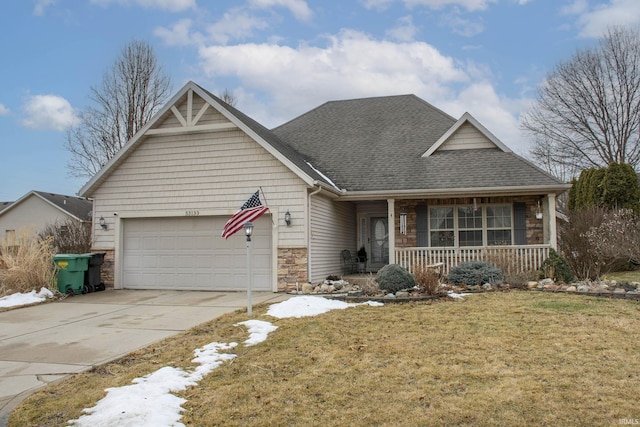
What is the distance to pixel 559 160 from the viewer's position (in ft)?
95.5

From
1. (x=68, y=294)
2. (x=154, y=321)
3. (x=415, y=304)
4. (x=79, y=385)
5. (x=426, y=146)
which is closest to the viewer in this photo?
(x=79, y=385)

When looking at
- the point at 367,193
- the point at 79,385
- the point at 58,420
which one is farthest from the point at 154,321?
the point at 367,193

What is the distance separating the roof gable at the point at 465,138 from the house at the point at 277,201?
34mm

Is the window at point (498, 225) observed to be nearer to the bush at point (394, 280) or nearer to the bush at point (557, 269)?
the bush at point (557, 269)

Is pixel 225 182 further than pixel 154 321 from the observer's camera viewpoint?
Yes

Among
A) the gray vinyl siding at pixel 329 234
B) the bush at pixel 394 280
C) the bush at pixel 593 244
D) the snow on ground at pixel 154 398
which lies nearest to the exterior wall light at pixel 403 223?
the gray vinyl siding at pixel 329 234

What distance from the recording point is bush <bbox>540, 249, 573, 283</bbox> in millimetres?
11414

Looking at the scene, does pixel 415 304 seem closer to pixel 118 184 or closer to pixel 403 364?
pixel 403 364

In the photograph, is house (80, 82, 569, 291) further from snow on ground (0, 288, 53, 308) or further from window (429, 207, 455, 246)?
snow on ground (0, 288, 53, 308)

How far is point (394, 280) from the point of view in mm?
10133

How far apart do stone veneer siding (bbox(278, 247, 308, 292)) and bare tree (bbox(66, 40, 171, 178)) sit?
15448 mm

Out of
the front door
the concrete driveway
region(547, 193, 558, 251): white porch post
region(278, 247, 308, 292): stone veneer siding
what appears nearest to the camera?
the concrete driveway

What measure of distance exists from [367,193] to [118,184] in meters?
7.08

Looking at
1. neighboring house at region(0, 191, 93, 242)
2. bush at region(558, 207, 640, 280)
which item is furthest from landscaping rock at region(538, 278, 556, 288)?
neighboring house at region(0, 191, 93, 242)
